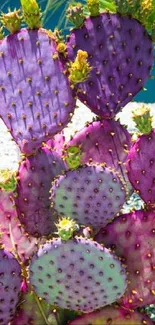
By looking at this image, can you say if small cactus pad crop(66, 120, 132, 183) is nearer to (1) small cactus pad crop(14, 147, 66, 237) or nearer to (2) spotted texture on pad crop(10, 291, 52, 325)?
(1) small cactus pad crop(14, 147, 66, 237)

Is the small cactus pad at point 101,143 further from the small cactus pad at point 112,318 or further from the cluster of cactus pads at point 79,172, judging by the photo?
the small cactus pad at point 112,318

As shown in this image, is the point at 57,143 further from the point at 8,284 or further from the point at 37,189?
the point at 8,284

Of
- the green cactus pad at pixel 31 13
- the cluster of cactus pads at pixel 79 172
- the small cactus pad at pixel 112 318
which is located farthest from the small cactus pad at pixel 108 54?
the small cactus pad at pixel 112 318

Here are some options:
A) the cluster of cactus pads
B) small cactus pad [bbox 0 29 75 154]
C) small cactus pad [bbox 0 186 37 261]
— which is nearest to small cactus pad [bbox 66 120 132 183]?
the cluster of cactus pads

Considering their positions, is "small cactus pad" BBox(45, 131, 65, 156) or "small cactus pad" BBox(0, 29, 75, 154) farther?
"small cactus pad" BBox(45, 131, 65, 156)

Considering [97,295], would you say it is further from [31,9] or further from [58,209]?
[31,9]

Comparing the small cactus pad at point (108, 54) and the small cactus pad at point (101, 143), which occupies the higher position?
the small cactus pad at point (108, 54)

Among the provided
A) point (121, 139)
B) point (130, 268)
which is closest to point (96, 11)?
point (121, 139)

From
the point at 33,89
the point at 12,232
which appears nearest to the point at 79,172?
the point at 33,89
